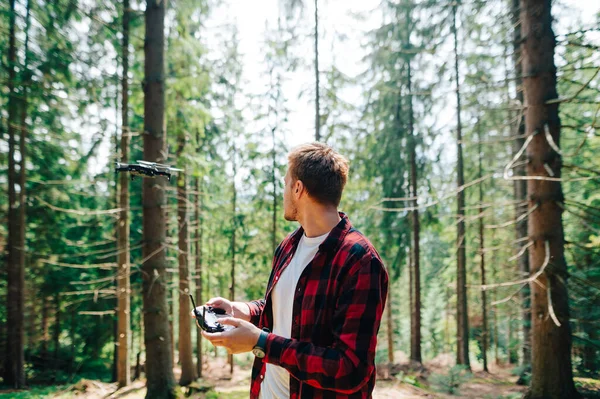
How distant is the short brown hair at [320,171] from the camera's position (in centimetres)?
206

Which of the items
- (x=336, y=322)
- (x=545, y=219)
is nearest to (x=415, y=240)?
(x=545, y=219)

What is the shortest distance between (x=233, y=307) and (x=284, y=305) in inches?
17.0

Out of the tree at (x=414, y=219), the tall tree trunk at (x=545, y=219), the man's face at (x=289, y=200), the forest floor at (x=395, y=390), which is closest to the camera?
the man's face at (x=289, y=200)

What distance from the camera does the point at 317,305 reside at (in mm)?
1909

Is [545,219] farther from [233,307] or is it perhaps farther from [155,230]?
[155,230]

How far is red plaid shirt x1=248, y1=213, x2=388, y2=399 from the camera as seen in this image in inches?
66.9

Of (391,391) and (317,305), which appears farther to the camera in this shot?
(391,391)

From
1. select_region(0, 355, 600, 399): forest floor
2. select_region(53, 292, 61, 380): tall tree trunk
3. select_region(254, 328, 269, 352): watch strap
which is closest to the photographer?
select_region(254, 328, 269, 352): watch strap

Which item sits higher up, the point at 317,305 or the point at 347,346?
the point at 317,305

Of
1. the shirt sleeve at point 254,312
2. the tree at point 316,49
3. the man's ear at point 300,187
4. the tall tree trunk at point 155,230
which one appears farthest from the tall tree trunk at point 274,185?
the man's ear at point 300,187

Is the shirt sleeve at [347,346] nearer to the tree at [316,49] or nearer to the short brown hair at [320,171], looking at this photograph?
the short brown hair at [320,171]

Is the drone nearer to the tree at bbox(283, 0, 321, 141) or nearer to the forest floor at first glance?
the forest floor

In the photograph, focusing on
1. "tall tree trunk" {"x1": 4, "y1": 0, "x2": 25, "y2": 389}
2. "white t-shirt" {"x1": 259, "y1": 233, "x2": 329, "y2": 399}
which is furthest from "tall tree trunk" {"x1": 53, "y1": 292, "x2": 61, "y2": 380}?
"white t-shirt" {"x1": 259, "y1": 233, "x2": 329, "y2": 399}

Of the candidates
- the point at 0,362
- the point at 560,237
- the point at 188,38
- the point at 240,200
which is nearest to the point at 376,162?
the point at 240,200
